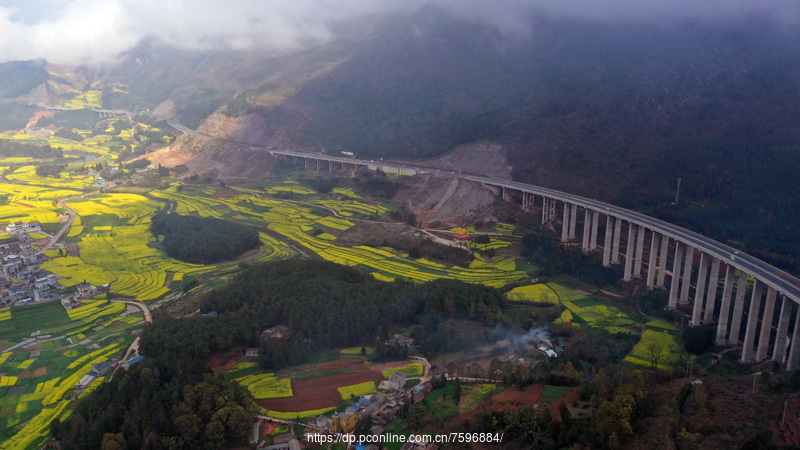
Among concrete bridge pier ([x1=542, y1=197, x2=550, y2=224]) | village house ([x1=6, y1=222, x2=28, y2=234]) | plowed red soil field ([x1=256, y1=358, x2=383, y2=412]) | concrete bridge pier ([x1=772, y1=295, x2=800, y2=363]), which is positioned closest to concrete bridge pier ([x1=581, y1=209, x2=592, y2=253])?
concrete bridge pier ([x1=542, y1=197, x2=550, y2=224])

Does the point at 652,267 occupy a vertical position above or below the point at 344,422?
above

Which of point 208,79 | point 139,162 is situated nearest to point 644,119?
point 139,162

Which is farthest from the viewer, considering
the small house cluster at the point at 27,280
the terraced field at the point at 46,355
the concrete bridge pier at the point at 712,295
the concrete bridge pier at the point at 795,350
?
the small house cluster at the point at 27,280

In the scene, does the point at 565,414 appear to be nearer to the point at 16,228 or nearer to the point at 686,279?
the point at 686,279

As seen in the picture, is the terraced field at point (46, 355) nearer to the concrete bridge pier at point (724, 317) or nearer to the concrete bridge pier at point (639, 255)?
the concrete bridge pier at point (724, 317)

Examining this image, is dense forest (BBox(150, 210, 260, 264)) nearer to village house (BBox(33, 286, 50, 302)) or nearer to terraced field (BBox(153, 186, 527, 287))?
terraced field (BBox(153, 186, 527, 287))

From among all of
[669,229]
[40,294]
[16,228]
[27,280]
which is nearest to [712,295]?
[669,229]

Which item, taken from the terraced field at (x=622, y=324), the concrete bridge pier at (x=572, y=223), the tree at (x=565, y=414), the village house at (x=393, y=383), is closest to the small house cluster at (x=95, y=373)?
the village house at (x=393, y=383)
